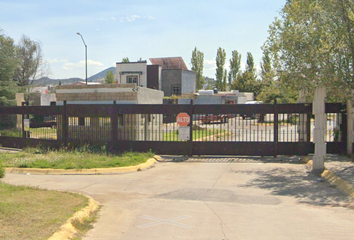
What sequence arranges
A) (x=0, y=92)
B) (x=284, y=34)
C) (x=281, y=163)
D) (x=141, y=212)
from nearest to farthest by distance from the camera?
(x=141, y=212) → (x=284, y=34) → (x=281, y=163) → (x=0, y=92)

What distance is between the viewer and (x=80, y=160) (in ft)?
46.6

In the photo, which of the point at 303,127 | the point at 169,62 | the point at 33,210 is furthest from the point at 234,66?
the point at 33,210

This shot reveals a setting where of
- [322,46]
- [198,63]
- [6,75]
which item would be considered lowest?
[322,46]

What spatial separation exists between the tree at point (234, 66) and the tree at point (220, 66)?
2.89 m

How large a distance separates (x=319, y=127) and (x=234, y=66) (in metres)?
70.0

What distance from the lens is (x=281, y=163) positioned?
15.0 meters

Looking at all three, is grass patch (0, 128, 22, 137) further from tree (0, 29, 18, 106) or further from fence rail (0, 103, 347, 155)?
tree (0, 29, 18, 106)

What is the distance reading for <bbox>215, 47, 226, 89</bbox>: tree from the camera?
78375 mm

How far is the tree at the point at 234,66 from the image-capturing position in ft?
266

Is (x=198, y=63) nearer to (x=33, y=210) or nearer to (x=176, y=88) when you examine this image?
(x=176, y=88)

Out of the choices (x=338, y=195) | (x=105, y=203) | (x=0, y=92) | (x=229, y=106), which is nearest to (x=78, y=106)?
(x=229, y=106)

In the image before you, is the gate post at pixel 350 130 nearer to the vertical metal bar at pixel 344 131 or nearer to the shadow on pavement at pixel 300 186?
the vertical metal bar at pixel 344 131

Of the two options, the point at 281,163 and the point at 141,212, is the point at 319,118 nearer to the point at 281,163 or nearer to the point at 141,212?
the point at 281,163

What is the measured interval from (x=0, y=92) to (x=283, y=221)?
31.1 meters
